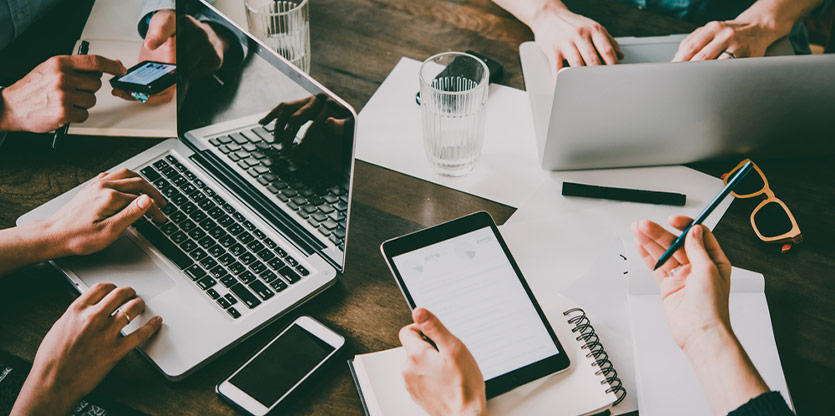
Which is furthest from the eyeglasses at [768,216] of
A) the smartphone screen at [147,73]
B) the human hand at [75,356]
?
the smartphone screen at [147,73]

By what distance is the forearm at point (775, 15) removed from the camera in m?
1.18

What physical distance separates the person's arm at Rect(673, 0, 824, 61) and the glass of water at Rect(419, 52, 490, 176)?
1.36 feet

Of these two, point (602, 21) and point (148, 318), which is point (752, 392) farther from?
point (602, 21)

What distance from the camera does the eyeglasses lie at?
0.93 metres

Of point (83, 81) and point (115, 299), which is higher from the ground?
point (83, 81)

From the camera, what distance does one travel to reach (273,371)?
77cm

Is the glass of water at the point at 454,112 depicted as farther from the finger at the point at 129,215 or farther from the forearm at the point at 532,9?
the finger at the point at 129,215

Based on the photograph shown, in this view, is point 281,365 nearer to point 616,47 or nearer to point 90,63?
point 90,63

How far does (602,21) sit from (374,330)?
35.1 inches

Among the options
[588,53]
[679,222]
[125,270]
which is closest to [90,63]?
[125,270]

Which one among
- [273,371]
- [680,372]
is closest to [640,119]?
[680,372]

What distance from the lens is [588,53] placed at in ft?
3.62

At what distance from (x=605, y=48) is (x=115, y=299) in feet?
3.06

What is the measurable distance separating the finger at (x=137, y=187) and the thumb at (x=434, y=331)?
51 centimetres
